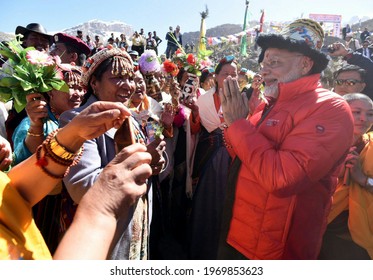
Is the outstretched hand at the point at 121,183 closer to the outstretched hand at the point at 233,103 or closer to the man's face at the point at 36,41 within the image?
the outstretched hand at the point at 233,103

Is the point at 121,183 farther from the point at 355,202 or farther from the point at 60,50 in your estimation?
the point at 60,50

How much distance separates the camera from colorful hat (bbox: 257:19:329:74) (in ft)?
5.41

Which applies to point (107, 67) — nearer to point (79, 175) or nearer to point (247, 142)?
point (79, 175)

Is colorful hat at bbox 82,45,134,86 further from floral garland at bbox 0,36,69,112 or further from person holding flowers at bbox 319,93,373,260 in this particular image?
person holding flowers at bbox 319,93,373,260

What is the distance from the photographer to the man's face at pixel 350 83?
297 cm

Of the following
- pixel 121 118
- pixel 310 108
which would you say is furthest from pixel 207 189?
pixel 121 118

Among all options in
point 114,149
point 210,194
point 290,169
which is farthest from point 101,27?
point 290,169

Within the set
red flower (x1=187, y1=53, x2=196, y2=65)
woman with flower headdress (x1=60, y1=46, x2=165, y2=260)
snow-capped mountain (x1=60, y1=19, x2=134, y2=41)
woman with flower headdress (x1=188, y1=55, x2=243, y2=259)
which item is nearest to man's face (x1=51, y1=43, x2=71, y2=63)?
snow-capped mountain (x1=60, y1=19, x2=134, y2=41)

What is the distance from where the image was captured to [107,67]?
2.11m

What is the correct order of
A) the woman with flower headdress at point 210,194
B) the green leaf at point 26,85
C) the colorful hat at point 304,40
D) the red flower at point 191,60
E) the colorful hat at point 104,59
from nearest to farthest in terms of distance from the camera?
the colorful hat at point 304,40 < the green leaf at point 26,85 < the colorful hat at point 104,59 < the woman with flower headdress at point 210,194 < the red flower at point 191,60

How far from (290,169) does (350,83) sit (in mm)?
2027

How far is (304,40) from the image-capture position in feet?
5.38

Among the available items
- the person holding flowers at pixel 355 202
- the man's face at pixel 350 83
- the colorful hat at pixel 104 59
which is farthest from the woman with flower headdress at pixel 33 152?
the man's face at pixel 350 83
